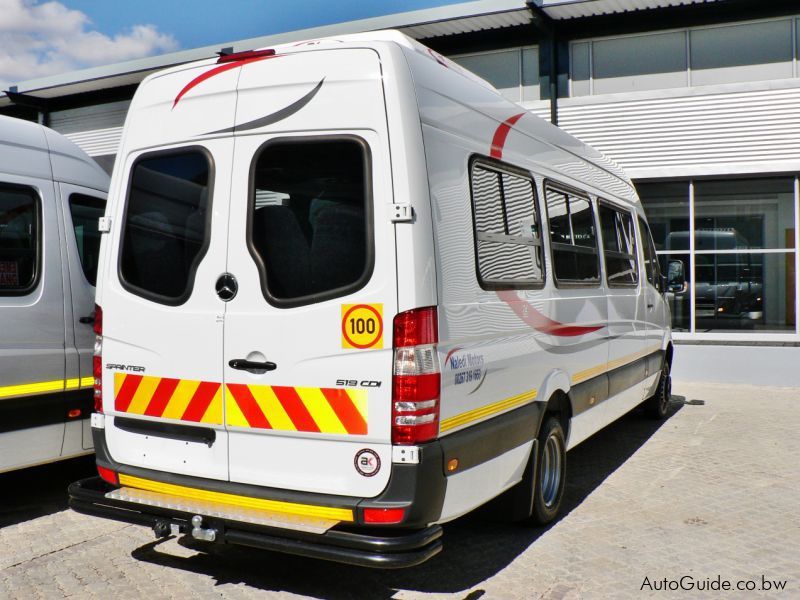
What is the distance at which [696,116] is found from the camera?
12.6m

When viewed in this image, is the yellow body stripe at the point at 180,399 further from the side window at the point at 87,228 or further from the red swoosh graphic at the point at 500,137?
the red swoosh graphic at the point at 500,137

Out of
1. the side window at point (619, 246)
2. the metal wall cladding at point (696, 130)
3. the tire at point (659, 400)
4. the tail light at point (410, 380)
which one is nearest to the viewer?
the tail light at point (410, 380)

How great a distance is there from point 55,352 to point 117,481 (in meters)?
1.34

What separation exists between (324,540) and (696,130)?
1107cm

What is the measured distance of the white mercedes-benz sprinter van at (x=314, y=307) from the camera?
11.2 ft

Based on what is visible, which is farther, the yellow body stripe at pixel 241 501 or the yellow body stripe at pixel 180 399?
the yellow body stripe at pixel 180 399

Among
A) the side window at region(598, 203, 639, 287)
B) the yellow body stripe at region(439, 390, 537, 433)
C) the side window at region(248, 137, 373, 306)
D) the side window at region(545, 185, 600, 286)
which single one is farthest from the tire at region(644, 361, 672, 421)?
the side window at region(248, 137, 373, 306)

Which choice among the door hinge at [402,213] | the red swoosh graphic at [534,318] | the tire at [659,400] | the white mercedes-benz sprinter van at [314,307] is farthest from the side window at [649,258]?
the door hinge at [402,213]

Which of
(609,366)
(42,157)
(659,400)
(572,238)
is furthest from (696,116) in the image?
(42,157)

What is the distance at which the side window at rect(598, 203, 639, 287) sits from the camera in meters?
6.45

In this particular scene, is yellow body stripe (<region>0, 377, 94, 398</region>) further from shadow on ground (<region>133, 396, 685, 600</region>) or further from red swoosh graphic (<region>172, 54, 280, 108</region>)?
red swoosh graphic (<region>172, 54, 280, 108</region>)

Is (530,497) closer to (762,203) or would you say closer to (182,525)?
(182,525)

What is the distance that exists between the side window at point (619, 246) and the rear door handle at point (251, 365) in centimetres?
353

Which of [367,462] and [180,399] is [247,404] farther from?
[367,462]
